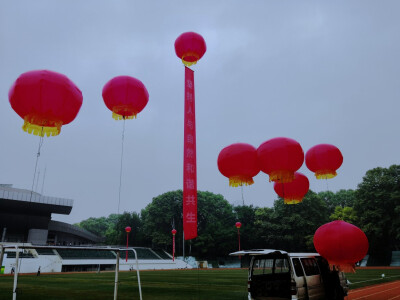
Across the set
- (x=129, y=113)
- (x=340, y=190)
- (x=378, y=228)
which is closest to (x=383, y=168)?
(x=378, y=228)

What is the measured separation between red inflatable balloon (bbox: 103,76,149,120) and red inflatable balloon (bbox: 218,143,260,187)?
250cm

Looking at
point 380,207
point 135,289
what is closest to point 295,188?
point 135,289

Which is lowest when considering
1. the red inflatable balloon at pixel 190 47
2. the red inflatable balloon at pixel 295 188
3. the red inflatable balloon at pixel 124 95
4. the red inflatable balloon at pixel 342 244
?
the red inflatable balloon at pixel 342 244

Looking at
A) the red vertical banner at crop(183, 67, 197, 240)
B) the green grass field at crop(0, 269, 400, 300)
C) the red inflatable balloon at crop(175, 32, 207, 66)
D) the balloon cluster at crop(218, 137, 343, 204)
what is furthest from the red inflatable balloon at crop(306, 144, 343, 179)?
the green grass field at crop(0, 269, 400, 300)

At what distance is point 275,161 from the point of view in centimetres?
709

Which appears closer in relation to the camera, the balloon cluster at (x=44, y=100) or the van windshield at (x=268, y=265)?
the balloon cluster at (x=44, y=100)

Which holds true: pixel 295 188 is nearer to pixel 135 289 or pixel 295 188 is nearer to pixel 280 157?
pixel 280 157

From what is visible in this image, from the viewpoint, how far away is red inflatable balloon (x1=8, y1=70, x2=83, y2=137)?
17.4ft

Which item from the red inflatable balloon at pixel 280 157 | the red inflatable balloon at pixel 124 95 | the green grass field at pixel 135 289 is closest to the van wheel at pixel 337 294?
the red inflatable balloon at pixel 280 157

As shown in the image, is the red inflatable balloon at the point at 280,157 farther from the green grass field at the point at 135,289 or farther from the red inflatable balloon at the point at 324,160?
the green grass field at the point at 135,289

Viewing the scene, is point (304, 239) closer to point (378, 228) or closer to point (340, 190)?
point (378, 228)

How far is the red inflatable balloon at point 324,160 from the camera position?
28.7ft

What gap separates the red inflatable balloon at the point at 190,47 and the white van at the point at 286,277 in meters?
5.93

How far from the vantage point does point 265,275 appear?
24.2 feet
